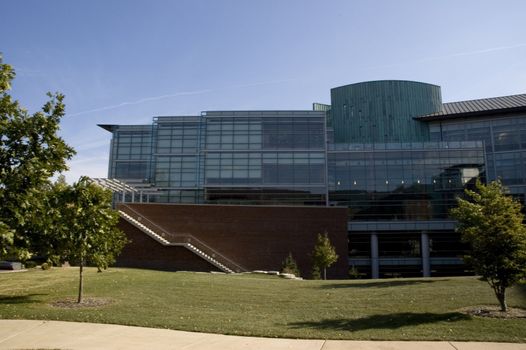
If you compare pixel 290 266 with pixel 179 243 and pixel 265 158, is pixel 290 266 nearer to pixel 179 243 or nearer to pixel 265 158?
pixel 179 243

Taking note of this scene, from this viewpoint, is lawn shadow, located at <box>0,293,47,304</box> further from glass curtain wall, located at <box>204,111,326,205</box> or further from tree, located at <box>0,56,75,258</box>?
glass curtain wall, located at <box>204,111,326,205</box>

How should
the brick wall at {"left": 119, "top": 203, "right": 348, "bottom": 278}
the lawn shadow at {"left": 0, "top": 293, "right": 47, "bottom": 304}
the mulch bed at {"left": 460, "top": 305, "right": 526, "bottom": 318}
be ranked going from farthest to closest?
the brick wall at {"left": 119, "top": 203, "right": 348, "bottom": 278}, the lawn shadow at {"left": 0, "top": 293, "right": 47, "bottom": 304}, the mulch bed at {"left": 460, "top": 305, "right": 526, "bottom": 318}

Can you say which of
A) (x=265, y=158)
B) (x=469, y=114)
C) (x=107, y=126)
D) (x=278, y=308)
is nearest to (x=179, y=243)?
(x=265, y=158)

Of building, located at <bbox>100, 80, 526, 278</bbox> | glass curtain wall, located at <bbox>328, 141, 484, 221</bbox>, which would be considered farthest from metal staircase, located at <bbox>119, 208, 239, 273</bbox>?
glass curtain wall, located at <bbox>328, 141, 484, 221</bbox>

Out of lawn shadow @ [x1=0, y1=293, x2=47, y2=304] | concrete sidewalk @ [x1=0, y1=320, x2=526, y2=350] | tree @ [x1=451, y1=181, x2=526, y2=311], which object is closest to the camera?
concrete sidewalk @ [x1=0, y1=320, x2=526, y2=350]

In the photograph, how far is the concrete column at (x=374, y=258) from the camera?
49.1 metres

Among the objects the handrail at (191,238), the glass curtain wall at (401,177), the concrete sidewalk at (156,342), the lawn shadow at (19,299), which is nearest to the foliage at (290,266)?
the handrail at (191,238)

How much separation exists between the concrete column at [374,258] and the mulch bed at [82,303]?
3765 cm

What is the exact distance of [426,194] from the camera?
49188 mm

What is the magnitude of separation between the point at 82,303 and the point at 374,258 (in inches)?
1527

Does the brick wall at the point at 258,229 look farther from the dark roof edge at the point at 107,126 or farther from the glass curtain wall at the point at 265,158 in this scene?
the dark roof edge at the point at 107,126

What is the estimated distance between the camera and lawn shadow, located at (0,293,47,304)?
51.2ft

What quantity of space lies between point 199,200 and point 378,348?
43.1m

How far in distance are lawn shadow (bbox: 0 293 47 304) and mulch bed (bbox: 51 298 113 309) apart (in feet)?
3.19
